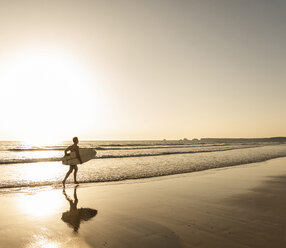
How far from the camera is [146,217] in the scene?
286 inches

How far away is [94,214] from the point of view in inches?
302

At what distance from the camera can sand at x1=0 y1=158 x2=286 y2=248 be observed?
→ 5512mm

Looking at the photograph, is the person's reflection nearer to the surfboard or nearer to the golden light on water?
the golden light on water

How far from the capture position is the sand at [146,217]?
18.1 ft

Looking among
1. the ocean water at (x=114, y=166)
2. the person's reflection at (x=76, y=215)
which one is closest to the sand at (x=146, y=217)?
the person's reflection at (x=76, y=215)

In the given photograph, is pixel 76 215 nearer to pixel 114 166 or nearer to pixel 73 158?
pixel 73 158

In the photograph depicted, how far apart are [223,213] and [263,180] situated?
25.7ft

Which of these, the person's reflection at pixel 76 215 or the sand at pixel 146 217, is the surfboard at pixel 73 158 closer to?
the sand at pixel 146 217

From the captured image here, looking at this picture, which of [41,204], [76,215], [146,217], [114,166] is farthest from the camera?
[114,166]

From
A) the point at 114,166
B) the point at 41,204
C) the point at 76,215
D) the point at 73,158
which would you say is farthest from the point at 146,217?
the point at 114,166

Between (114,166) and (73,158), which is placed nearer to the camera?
(73,158)

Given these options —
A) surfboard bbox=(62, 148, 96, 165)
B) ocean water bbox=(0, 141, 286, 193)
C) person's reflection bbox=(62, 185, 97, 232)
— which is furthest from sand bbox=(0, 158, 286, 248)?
ocean water bbox=(0, 141, 286, 193)

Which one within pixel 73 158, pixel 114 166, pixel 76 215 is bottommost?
pixel 76 215

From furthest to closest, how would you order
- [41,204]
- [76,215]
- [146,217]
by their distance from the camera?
[41,204] → [76,215] → [146,217]
